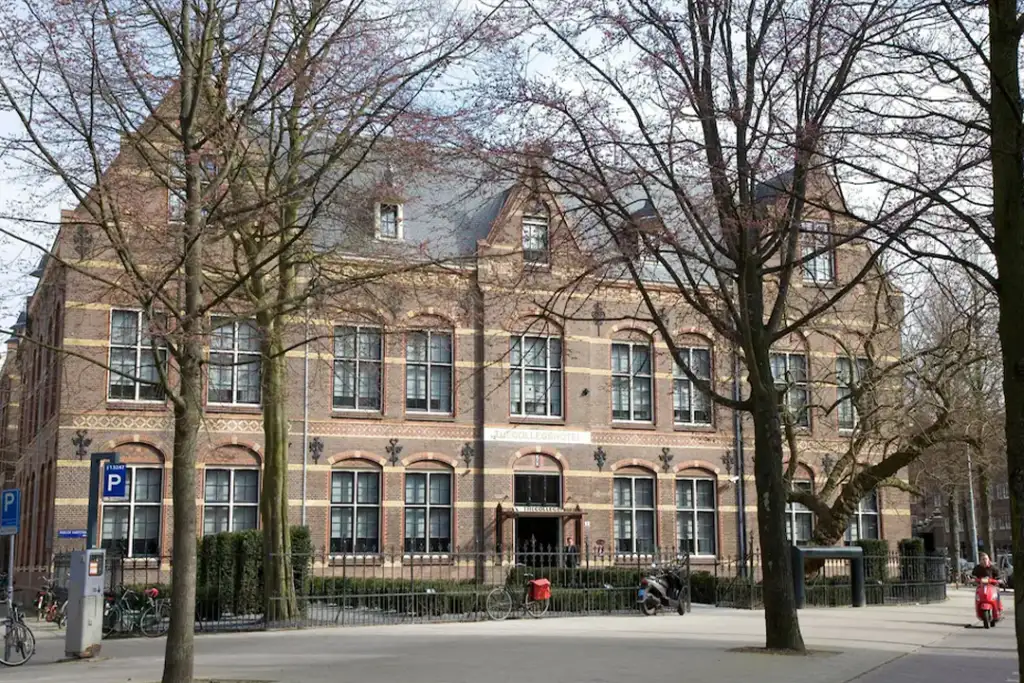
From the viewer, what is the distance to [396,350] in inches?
1180

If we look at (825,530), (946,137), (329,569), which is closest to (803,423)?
(825,530)

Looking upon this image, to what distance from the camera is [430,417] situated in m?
30.3

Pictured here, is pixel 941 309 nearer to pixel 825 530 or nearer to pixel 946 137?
pixel 825 530

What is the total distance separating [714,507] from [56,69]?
85.5ft

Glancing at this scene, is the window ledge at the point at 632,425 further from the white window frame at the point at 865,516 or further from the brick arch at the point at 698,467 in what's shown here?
the white window frame at the point at 865,516

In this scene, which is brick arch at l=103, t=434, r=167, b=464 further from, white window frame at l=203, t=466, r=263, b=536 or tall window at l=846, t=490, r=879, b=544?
tall window at l=846, t=490, r=879, b=544

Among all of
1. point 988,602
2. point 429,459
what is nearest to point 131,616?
point 429,459

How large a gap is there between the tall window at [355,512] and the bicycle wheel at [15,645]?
14.4 metres

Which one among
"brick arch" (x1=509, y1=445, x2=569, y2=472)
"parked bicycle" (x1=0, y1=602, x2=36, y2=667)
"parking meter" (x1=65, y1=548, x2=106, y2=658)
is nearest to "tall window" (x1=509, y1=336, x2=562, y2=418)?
"brick arch" (x1=509, y1=445, x2=569, y2=472)

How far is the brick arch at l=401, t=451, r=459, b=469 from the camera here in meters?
29.9

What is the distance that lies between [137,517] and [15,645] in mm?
12964

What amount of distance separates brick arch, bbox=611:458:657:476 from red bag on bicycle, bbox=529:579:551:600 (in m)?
10.5

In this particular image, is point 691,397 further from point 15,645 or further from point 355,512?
point 15,645

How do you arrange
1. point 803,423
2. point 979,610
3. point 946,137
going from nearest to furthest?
1. point 946,137
2. point 979,610
3. point 803,423
